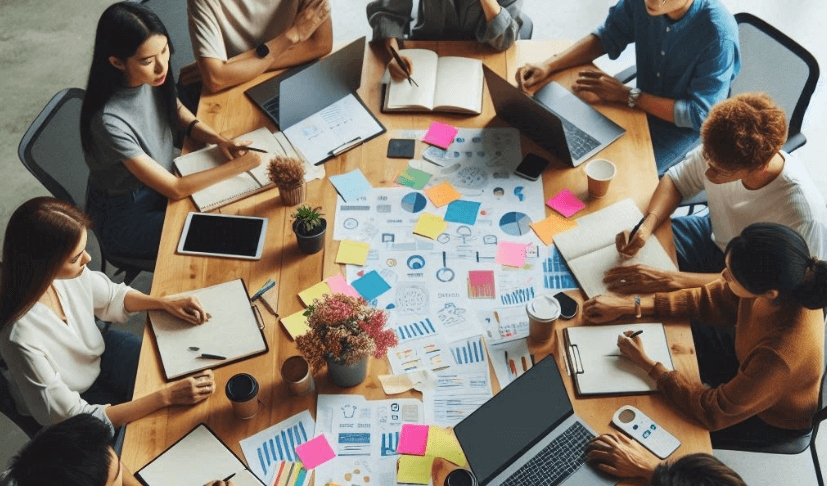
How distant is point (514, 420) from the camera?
193 cm

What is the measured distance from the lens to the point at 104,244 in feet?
9.34

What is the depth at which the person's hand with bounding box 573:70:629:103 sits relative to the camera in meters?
2.81

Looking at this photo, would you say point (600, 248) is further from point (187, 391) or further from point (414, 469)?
point (187, 391)

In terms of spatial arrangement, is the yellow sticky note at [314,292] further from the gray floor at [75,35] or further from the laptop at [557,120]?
the gray floor at [75,35]

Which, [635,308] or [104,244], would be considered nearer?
[635,308]

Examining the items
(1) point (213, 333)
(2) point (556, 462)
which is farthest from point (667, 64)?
(1) point (213, 333)

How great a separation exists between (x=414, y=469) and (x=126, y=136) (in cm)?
146

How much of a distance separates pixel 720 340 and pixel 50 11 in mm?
4318

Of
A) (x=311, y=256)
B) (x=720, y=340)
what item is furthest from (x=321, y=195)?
(x=720, y=340)

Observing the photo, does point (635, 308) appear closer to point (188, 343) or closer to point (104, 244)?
point (188, 343)

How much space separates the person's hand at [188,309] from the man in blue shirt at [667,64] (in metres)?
1.42

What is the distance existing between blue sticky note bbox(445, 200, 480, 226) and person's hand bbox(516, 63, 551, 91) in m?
0.62

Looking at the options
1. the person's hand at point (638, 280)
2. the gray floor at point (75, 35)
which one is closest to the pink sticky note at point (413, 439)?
the person's hand at point (638, 280)

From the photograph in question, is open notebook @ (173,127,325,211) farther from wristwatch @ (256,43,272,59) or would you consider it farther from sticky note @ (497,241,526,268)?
sticky note @ (497,241,526,268)
